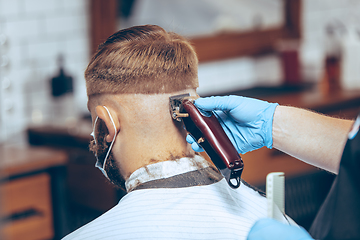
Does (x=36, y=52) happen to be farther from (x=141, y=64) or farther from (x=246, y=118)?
(x=246, y=118)

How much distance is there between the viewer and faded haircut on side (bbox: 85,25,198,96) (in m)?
1.16

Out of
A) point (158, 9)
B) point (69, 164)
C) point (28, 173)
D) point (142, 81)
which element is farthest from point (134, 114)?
point (158, 9)

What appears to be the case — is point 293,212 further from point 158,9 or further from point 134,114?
point 134,114

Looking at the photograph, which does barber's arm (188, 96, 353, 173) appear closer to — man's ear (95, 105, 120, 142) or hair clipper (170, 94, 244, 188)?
hair clipper (170, 94, 244, 188)

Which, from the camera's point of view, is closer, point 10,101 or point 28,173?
point 28,173

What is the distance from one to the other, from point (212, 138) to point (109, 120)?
323mm

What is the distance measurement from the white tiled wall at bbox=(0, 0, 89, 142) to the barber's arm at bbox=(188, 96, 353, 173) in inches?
69.9

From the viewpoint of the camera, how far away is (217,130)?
39.9 inches

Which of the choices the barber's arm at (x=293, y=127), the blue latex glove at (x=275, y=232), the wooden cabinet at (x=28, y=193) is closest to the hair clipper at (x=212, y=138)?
the barber's arm at (x=293, y=127)

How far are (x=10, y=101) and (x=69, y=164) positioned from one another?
60 cm

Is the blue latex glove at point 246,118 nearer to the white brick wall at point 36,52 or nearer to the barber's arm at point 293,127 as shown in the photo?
the barber's arm at point 293,127

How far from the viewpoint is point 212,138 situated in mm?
993

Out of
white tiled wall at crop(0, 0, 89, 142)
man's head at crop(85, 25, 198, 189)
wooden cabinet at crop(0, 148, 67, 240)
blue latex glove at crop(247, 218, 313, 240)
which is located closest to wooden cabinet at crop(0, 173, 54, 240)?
wooden cabinet at crop(0, 148, 67, 240)

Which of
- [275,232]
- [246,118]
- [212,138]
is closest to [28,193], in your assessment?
[246,118]
